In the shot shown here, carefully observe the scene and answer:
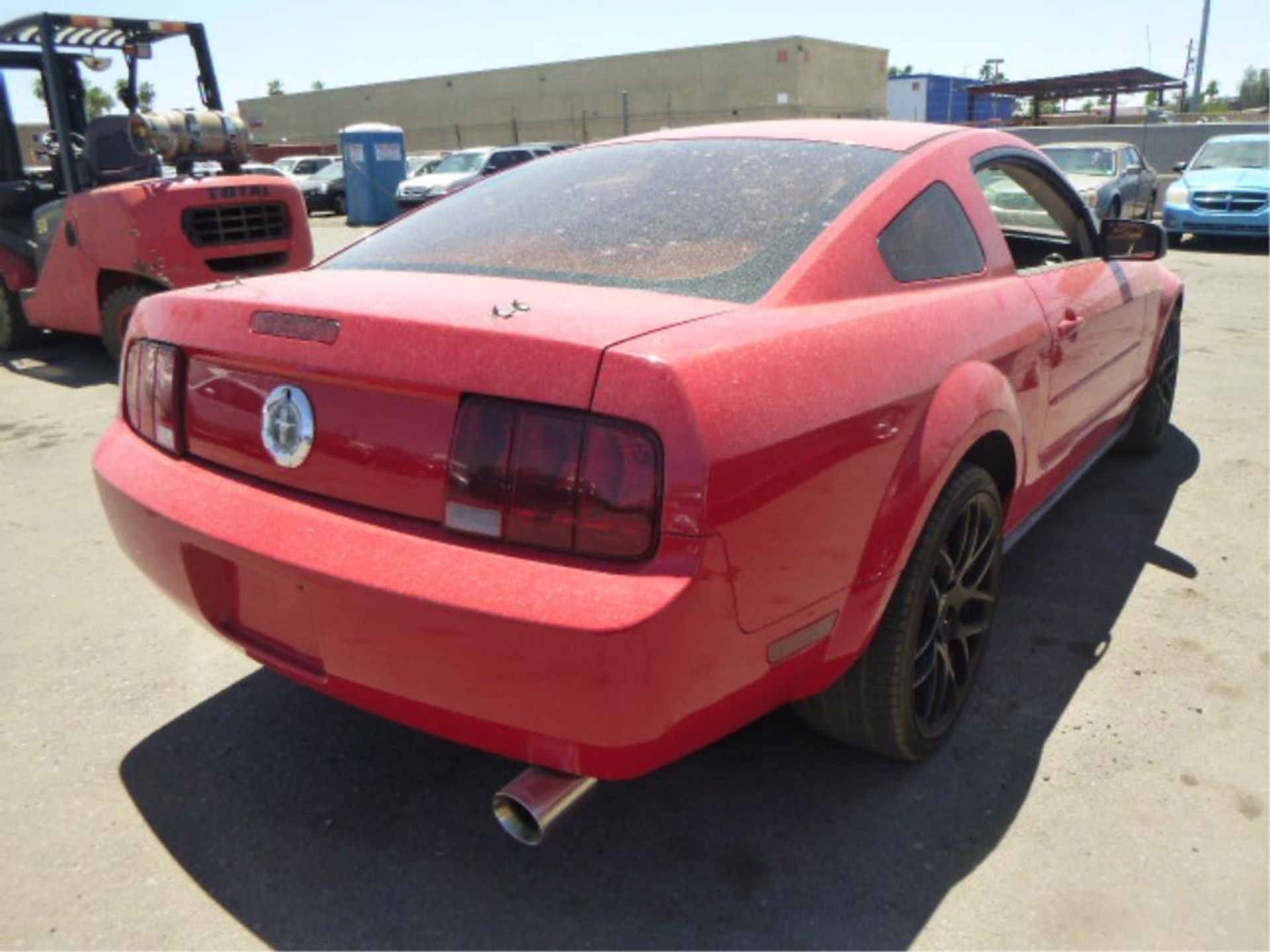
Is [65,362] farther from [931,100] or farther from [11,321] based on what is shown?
[931,100]

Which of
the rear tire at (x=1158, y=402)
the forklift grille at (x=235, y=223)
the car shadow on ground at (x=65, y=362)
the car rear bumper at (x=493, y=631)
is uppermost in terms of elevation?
the forklift grille at (x=235, y=223)

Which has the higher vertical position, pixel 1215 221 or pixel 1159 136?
pixel 1159 136

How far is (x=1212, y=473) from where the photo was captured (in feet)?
15.5

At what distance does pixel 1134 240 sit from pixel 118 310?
6.36 metres

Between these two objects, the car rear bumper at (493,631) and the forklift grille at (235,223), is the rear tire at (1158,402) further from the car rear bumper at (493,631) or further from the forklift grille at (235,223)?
the forklift grille at (235,223)

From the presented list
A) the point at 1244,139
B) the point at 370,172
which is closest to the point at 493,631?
the point at 1244,139

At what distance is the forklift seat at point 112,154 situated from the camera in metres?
7.18

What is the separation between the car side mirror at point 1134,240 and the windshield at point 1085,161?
1168 centimetres

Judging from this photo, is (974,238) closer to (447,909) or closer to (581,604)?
(581,604)

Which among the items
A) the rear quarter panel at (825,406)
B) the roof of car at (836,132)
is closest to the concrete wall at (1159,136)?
the roof of car at (836,132)

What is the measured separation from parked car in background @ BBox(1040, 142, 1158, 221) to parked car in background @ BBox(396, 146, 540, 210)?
1153 centimetres

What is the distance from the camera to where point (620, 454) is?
167cm

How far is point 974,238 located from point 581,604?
5.83 ft

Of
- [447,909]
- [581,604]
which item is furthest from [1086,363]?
[447,909]
